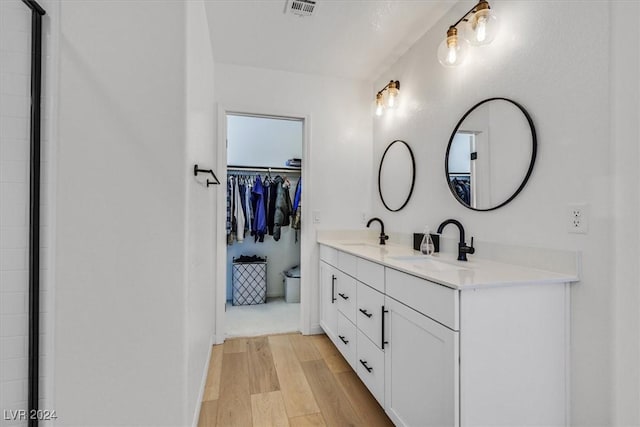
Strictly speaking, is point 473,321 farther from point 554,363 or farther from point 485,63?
point 485,63

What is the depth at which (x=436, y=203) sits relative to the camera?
208 cm

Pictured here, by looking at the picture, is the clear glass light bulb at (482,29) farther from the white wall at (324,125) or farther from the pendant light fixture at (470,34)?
the white wall at (324,125)

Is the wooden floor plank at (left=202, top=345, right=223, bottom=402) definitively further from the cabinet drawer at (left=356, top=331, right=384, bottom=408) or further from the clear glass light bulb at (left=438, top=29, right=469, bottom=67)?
the clear glass light bulb at (left=438, top=29, right=469, bottom=67)

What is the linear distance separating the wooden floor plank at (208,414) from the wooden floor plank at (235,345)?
67 centimetres

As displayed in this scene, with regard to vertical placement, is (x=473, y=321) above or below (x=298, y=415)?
above

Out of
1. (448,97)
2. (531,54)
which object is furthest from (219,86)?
(531,54)

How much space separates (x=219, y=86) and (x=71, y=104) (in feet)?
5.33

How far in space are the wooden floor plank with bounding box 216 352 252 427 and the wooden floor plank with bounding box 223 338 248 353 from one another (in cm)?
7

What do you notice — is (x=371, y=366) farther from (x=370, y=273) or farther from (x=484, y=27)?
(x=484, y=27)

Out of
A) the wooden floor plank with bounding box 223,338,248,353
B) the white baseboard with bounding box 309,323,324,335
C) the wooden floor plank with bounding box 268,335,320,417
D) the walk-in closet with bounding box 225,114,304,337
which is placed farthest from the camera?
the walk-in closet with bounding box 225,114,304,337

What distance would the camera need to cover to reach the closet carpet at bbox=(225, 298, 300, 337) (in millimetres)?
2852

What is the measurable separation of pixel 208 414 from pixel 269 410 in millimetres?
318

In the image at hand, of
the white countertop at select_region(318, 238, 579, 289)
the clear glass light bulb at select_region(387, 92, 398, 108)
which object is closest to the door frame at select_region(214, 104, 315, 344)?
the clear glass light bulb at select_region(387, 92, 398, 108)

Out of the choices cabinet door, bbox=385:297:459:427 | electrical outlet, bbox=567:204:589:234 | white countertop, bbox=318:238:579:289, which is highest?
electrical outlet, bbox=567:204:589:234
